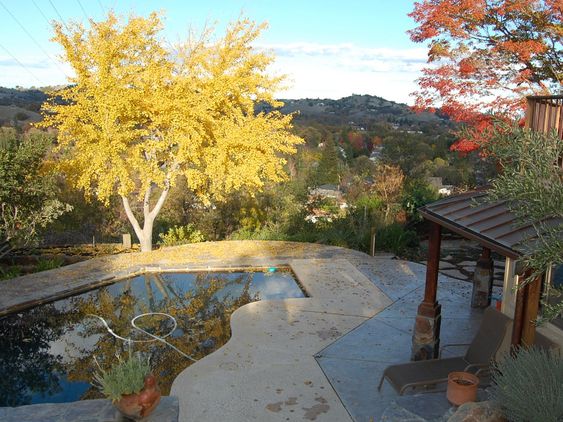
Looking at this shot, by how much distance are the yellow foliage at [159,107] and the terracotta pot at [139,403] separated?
911cm

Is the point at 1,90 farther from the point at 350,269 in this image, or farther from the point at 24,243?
the point at 350,269

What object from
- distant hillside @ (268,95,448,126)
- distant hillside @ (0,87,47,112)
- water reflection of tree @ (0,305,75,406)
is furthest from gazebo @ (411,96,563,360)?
distant hillside @ (268,95,448,126)

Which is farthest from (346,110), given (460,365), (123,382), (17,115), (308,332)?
(123,382)

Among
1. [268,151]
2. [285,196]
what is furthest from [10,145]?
[285,196]

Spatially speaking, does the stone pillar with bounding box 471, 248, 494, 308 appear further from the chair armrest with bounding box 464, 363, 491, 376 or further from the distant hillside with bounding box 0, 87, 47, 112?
the distant hillside with bounding box 0, 87, 47, 112

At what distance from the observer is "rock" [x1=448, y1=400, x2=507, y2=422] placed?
14.3 ft

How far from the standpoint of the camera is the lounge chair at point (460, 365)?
599 centimetres

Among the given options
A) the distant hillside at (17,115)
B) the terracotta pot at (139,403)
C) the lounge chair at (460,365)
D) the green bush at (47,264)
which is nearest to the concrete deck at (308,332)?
the lounge chair at (460,365)

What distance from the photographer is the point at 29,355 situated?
823 centimetres

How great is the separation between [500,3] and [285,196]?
8.63m

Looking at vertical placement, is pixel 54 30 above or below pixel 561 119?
above

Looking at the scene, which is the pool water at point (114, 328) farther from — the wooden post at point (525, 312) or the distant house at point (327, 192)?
the distant house at point (327, 192)

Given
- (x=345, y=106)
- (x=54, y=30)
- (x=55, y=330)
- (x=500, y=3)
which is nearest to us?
(x=55, y=330)

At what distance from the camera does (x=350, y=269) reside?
12.6 m
